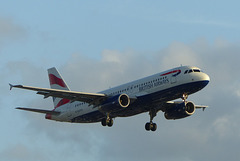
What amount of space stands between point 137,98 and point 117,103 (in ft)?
8.42

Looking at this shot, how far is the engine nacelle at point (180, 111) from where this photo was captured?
81125 millimetres

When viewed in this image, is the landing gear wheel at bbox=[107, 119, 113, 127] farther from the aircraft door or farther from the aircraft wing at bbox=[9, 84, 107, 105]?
the aircraft door

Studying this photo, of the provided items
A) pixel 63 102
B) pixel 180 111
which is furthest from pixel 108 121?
pixel 63 102

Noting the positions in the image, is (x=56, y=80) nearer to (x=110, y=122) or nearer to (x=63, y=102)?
(x=63, y=102)

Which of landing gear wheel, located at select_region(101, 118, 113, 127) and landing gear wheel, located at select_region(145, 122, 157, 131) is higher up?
landing gear wheel, located at select_region(145, 122, 157, 131)

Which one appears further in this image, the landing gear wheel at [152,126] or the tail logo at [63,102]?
the tail logo at [63,102]

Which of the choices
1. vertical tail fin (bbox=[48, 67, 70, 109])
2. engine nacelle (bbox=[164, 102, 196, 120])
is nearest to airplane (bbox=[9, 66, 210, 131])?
engine nacelle (bbox=[164, 102, 196, 120])

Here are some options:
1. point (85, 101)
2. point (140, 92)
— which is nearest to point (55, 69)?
point (85, 101)

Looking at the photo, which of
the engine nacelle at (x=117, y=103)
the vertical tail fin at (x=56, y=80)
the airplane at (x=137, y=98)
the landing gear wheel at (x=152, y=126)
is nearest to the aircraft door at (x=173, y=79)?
the airplane at (x=137, y=98)

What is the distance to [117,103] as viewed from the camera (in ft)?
250

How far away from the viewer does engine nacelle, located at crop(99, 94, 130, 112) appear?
76.2 m

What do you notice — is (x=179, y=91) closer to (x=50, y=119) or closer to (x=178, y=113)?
(x=178, y=113)

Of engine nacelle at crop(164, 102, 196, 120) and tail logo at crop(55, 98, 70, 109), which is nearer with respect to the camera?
engine nacelle at crop(164, 102, 196, 120)

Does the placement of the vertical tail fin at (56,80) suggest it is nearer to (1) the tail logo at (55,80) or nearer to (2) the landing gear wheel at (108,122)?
(1) the tail logo at (55,80)
